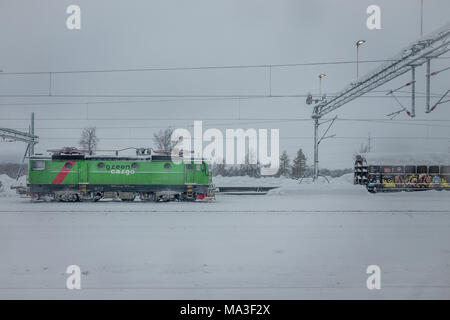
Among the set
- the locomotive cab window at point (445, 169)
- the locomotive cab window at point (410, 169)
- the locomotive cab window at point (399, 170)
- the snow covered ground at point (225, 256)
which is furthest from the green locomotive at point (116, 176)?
the locomotive cab window at point (445, 169)

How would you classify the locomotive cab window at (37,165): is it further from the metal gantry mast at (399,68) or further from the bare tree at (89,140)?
the metal gantry mast at (399,68)

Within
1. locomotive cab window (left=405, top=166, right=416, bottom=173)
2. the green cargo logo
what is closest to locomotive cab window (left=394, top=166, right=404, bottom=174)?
locomotive cab window (left=405, top=166, right=416, bottom=173)

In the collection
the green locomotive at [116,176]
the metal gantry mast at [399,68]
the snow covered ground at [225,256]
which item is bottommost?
the snow covered ground at [225,256]

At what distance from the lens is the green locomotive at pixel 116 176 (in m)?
13.2

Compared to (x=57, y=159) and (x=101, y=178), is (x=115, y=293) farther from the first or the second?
(x=57, y=159)

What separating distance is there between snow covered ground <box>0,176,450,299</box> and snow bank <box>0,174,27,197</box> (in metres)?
8.47

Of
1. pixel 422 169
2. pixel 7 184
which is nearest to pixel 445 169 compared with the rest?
pixel 422 169

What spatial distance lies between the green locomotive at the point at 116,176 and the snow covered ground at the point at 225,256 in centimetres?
484

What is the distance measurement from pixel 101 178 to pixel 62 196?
2251 mm

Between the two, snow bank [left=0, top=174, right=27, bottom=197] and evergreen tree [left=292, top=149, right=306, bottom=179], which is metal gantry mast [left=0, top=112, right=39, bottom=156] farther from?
evergreen tree [left=292, top=149, right=306, bottom=179]

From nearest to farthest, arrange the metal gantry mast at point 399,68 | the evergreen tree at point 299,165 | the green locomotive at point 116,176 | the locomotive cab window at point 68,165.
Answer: the metal gantry mast at point 399,68, the green locomotive at point 116,176, the locomotive cab window at point 68,165, the evergreen tree at point 299,165

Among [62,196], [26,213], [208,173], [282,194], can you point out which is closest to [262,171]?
[282,194]

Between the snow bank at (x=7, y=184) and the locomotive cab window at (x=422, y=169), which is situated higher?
the locomotive cab window at (x=422, y=169)

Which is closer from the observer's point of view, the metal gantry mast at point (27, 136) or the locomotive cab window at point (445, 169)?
the metal gantry mast at point (27, 136)
